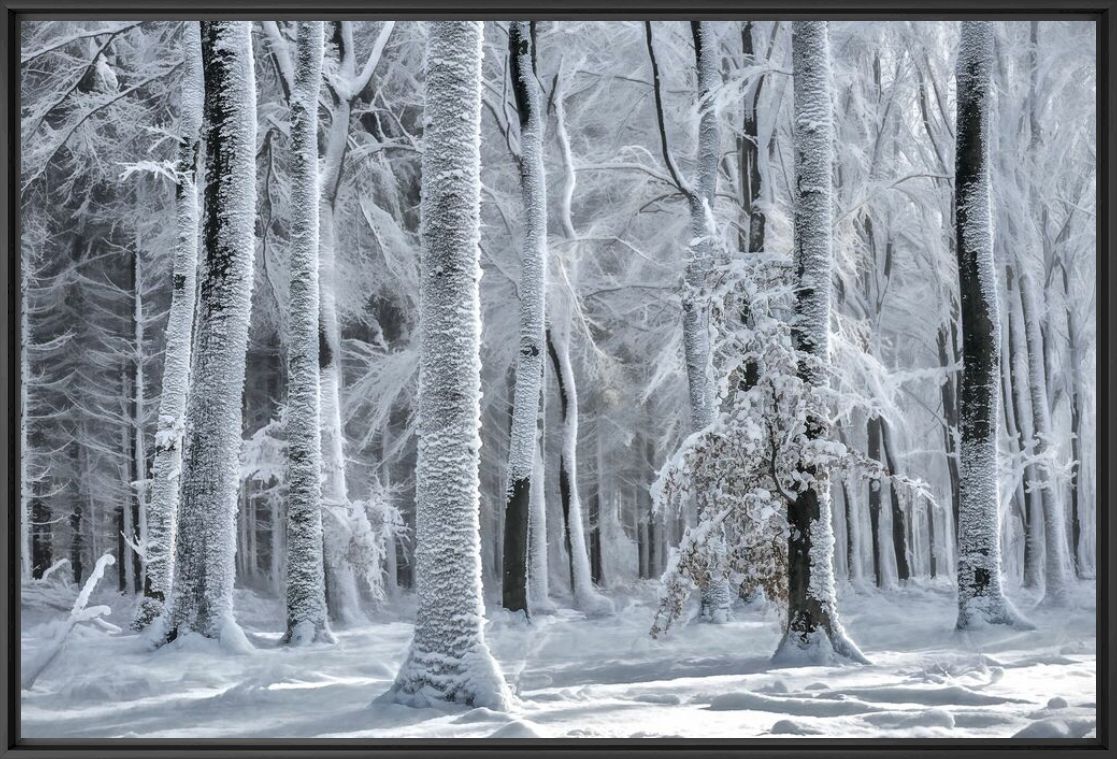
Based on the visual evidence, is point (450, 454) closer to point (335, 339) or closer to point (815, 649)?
point (815, 649)

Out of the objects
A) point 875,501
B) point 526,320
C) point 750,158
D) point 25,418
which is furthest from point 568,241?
point 875,501

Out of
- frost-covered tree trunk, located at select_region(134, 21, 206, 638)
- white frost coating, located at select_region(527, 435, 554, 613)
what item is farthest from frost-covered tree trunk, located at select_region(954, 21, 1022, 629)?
frost-covered tree trunk, located at select_region(134, 21, 206, 638)

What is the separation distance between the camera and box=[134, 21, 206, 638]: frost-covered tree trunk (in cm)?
802

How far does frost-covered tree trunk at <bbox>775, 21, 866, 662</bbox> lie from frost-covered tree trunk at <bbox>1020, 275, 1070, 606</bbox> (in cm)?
294

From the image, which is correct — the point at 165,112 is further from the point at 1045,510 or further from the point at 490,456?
the point at 1045,510

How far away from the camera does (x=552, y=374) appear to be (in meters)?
10.4

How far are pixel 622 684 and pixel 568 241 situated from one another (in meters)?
4.27

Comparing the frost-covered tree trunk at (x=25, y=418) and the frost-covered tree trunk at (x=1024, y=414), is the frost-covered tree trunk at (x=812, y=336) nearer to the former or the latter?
the frost-covered tree trunk at (x=1024, y=414)

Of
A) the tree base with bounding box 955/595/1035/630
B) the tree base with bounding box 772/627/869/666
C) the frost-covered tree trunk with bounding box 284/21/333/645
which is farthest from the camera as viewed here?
the frost-covered tree trunk with bounding box 284/21/333/645

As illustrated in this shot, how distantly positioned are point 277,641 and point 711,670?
3.07m

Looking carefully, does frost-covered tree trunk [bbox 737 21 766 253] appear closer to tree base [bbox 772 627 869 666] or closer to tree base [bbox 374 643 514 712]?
tree base [bbox 772 627 869 666]

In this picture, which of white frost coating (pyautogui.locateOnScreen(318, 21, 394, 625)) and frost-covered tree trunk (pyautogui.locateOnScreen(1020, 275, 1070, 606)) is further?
frost-covered tree trunk (pyautogui.locateOnScreen(1020, 275, 1070, 606))

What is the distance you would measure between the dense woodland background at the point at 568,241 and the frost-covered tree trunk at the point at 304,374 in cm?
67

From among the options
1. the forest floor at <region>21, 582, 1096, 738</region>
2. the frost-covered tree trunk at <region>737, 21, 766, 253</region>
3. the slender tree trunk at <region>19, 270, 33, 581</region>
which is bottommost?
the forest floor at <region>21, 582, 1096, 738</region>
